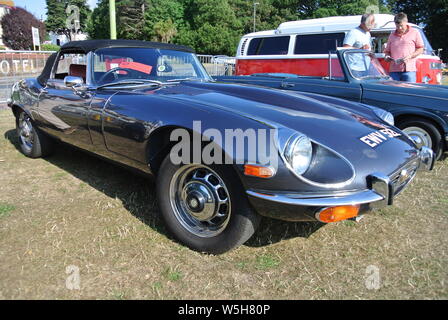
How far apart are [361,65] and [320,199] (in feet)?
11.1

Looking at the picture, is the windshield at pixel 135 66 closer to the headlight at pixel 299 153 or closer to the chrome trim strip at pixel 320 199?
the headlight at pixel 299 153

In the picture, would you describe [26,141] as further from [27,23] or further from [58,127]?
[27,23]

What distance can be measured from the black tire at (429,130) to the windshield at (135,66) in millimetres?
2687

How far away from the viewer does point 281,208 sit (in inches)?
74.5

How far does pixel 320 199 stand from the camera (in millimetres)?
1844

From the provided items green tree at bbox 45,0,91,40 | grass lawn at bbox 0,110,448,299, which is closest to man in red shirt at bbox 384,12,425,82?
grass lawn at bbox 0,110,448,299

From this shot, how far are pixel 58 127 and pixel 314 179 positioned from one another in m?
2.69

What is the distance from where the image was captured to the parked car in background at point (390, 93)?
403 cm

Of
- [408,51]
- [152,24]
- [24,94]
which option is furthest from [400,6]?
[24,94]

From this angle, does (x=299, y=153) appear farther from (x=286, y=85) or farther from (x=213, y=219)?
(x=286, y=85)

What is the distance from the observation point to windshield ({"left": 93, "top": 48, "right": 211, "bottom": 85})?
309 cm

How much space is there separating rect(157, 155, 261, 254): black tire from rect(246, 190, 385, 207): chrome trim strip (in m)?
0.18

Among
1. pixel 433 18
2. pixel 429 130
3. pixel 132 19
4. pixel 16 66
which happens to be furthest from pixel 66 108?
pixel 132 19

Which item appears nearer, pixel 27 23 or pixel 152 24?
pixel 27 23
